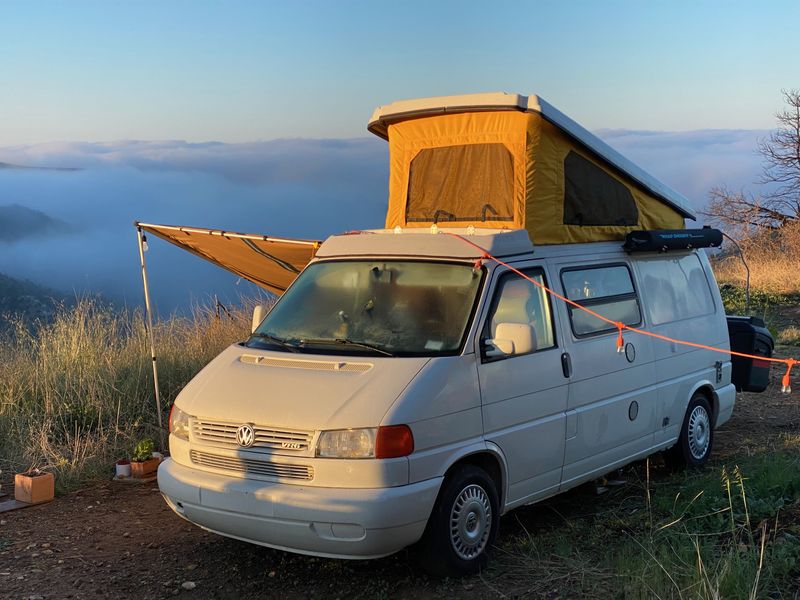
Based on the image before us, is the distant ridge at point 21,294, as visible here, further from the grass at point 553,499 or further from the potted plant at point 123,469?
the potted plant at point 123,469

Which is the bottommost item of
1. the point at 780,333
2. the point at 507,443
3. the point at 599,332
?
the point at 780,333

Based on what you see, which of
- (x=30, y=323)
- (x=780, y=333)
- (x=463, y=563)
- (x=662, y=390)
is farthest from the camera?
(x=780, y=333)

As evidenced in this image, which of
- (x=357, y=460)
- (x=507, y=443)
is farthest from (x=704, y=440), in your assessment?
(x=357, y=460)

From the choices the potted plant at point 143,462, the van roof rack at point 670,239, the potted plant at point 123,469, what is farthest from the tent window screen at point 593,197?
the potted plant at point 123,469

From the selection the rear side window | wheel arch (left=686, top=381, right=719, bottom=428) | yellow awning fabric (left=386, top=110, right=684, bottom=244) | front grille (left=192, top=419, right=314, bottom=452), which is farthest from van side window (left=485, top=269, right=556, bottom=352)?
wheel arch (left=686, top=381, right=719, bottom=428)

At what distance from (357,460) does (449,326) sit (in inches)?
45.8

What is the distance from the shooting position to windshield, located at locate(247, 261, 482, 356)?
5.48 m

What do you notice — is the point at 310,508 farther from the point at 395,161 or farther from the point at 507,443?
the point at 395,161

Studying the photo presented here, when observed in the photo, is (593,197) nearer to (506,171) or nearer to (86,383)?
(506,171)

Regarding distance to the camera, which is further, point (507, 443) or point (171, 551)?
point (171, 551)

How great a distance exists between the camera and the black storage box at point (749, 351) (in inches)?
340

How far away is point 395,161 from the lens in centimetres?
736

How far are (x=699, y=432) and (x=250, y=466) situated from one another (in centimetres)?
464

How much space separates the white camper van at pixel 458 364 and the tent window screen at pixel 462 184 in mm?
14
